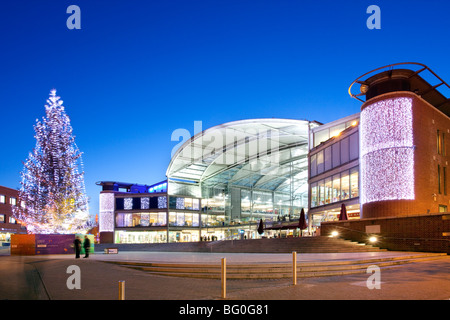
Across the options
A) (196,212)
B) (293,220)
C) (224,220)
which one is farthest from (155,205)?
(293,220)

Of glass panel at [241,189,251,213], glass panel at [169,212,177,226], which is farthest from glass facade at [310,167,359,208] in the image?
glass panel at [169,212,177,226]

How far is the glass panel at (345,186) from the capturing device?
35219 millimetres

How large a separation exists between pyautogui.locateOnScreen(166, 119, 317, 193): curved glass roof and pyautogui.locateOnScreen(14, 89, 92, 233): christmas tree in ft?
76.6

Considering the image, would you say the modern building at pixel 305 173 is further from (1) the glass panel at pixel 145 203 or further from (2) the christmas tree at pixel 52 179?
(2) the christmas tree at pixel 52 179

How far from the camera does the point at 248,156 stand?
207ft

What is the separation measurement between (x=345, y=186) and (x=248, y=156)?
1124 inches

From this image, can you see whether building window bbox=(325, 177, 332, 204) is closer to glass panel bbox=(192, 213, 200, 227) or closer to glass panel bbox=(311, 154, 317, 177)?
glass panel bbox=(311, 154, 317, 177)

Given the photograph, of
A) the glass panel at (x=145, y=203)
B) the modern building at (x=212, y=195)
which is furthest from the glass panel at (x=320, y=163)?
the glass panel at (x=145, y=203)

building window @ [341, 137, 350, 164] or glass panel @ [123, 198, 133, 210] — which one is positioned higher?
building window @ [341, 137, 350, 164]

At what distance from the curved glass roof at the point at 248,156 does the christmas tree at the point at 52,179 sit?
23.4 meters

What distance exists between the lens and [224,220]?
249ft

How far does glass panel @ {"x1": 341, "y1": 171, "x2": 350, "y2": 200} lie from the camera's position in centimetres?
3522
